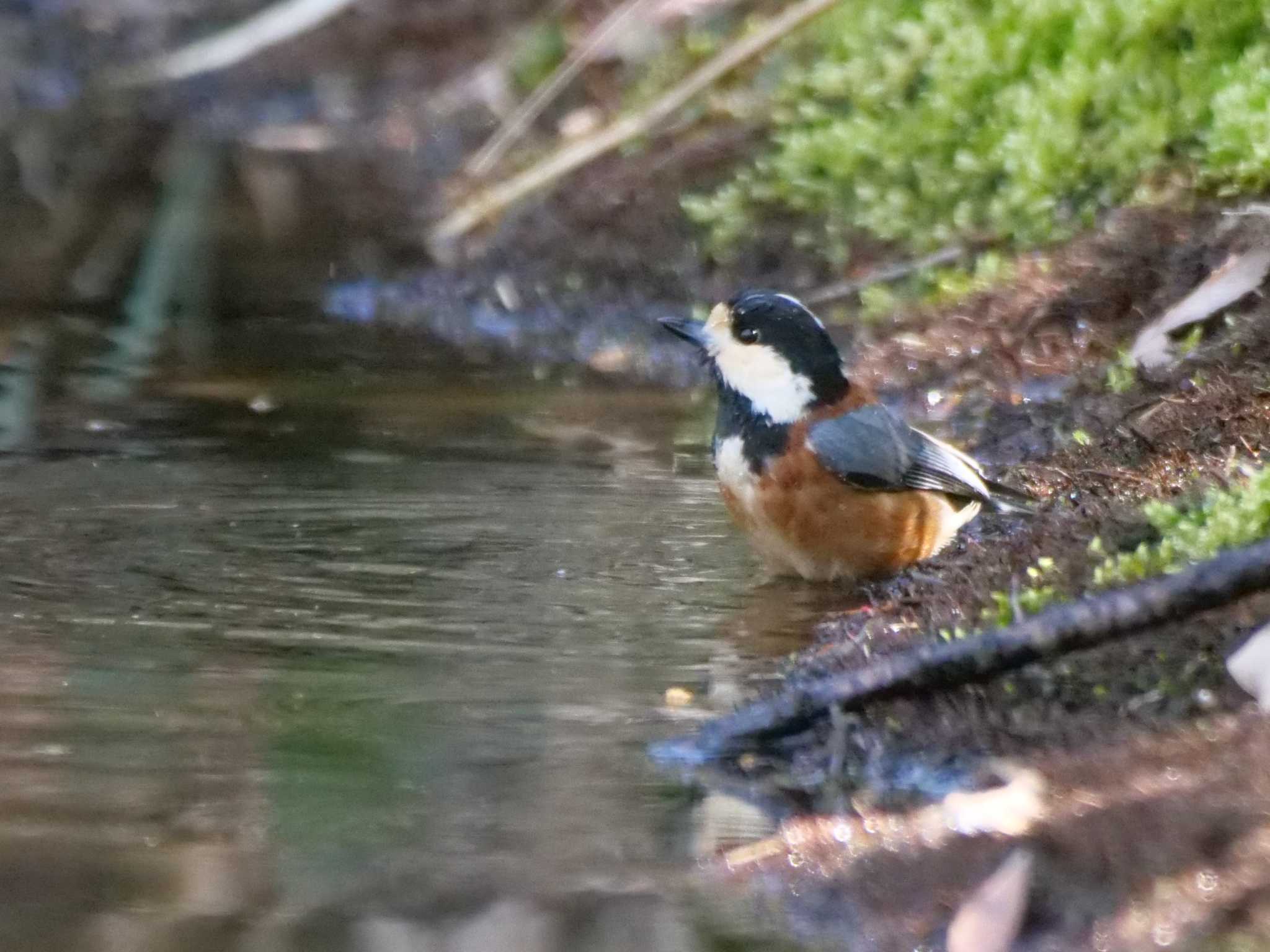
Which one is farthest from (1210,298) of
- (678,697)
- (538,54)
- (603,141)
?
(538,54)

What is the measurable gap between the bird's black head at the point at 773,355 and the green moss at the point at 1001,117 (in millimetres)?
2096

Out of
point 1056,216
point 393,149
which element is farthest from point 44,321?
point 393,149

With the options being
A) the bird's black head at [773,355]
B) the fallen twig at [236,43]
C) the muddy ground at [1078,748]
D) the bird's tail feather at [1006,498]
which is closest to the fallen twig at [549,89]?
the fallen twig at [236,43]

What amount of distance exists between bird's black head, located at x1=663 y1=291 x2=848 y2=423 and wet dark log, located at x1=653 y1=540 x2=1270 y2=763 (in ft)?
6.50

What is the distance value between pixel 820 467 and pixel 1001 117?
379 centimetres

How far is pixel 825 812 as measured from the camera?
12.3 feet

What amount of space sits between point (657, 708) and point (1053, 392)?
3.13 m

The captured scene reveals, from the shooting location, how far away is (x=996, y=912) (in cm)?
315

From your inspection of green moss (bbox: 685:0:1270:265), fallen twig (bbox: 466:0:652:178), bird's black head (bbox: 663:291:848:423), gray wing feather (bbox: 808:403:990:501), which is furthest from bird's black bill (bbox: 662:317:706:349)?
fallen twig (bbox: 466:0:652:178)

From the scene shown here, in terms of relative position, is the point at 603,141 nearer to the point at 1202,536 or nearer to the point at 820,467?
the point at 820,467

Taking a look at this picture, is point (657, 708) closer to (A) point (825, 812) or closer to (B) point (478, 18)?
(A) point (825, 812)

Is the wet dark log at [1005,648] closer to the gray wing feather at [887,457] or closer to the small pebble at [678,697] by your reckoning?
the small pebble at [678,697]

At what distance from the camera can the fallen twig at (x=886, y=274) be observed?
8.92m

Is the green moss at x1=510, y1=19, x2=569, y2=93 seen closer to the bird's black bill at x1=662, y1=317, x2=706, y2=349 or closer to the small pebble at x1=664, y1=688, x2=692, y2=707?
the bird's black bill at x1=662, y1=317, x2=706, y2=349
